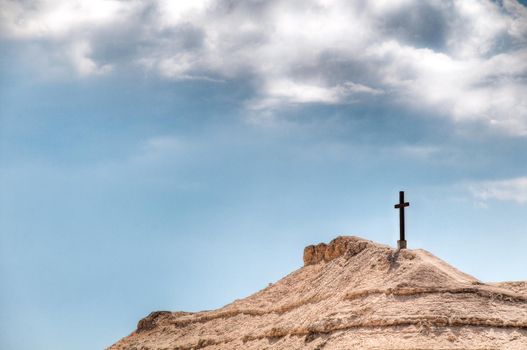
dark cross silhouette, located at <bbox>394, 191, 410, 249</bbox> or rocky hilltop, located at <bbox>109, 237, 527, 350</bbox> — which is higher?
dark cross silhouette, located at <bbox>394, 191, 410, 249</bbox>

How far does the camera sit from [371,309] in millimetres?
31500

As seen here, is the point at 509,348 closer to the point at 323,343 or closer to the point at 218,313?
the point at 323,343

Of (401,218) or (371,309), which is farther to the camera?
(401,218)

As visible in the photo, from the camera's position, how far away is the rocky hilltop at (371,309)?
96.2 ft

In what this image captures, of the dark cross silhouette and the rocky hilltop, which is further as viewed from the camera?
the dark cross silhouette

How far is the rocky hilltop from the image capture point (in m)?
29.3

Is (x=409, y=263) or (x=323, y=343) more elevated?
(x=409, y=263)

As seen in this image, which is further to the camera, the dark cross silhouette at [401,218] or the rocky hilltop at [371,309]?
the dark cross silhouette at [401,218]

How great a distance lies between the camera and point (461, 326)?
2941cm

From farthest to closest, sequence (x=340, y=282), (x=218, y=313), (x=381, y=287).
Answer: (x=218, y=313)
(x=340, y=282)
(x=381, y=287)

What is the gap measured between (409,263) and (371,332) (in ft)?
18.4

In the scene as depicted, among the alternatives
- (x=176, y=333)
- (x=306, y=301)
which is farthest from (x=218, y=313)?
(x=306, y=301)

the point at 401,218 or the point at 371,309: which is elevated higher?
the point at 401,218

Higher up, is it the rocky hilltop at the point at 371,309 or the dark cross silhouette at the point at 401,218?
the dark cross silhouette at the point at 401,218
